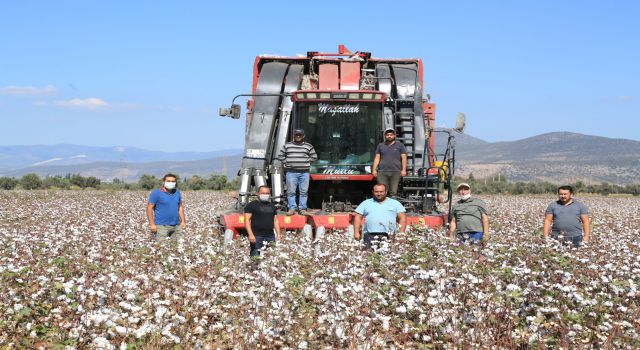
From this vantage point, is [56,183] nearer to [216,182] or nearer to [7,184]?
[7,184]

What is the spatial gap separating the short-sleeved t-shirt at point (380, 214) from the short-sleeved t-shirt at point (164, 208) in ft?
11.1

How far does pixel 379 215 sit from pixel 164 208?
3.85m

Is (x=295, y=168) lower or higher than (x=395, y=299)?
higher

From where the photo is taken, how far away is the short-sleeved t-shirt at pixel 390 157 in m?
14.9

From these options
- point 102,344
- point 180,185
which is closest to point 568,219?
point 102,344

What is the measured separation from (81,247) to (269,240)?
9.97 feet

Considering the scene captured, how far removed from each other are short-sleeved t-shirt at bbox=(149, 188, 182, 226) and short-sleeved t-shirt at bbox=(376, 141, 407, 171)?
4485 mm

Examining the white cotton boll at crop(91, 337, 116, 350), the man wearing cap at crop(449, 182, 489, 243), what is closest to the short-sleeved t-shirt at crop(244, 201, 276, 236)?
the man wearing cap at crop(449, 182, 489, 243)

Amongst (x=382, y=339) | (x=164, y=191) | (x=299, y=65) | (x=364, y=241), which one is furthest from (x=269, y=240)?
(x=299, y=65)

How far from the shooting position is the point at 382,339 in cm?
693

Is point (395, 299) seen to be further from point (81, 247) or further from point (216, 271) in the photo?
point (81, 247)

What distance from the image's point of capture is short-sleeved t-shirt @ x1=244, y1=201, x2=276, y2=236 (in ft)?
37.9

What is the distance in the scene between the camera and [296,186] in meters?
15.4

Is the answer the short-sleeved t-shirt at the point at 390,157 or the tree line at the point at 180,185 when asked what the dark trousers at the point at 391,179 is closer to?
the short-sleeved t-shirt at the point at 390,157
